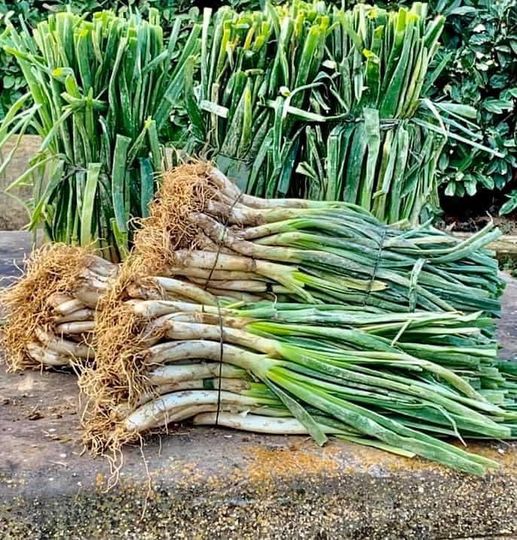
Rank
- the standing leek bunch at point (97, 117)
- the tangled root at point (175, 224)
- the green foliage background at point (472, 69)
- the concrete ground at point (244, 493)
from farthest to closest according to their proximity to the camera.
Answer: the green foliage background at point (472, 69)
the standing leek bunch at point (97, 117)
the tangled root at point (175, 224)
the concrete ground at point (244, 493)

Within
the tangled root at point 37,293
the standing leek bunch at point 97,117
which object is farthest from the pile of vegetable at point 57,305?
the standing leek bunch at point 97,117

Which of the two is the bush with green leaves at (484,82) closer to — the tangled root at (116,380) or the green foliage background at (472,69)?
the green foliage background at (472,69)

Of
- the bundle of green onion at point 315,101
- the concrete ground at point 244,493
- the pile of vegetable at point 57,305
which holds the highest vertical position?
the bundle of green onion at point 315,101

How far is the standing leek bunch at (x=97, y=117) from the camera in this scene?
4.32ft

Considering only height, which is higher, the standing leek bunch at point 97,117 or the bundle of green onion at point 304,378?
the standing leek bunch at point 97,117

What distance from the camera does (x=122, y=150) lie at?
1322 mm

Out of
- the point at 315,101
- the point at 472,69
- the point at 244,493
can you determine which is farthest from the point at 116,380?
Result: the point at 472,69

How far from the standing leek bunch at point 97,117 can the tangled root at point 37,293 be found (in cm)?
10

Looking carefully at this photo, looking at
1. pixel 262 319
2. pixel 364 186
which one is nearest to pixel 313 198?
pixel 364 186

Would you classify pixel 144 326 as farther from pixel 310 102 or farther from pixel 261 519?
pixel 310 102

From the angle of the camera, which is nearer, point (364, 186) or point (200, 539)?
point (200, 539)

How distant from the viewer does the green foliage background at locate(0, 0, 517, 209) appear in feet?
10.1

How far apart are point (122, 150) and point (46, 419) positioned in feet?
1.56

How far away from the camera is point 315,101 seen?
1366mm
